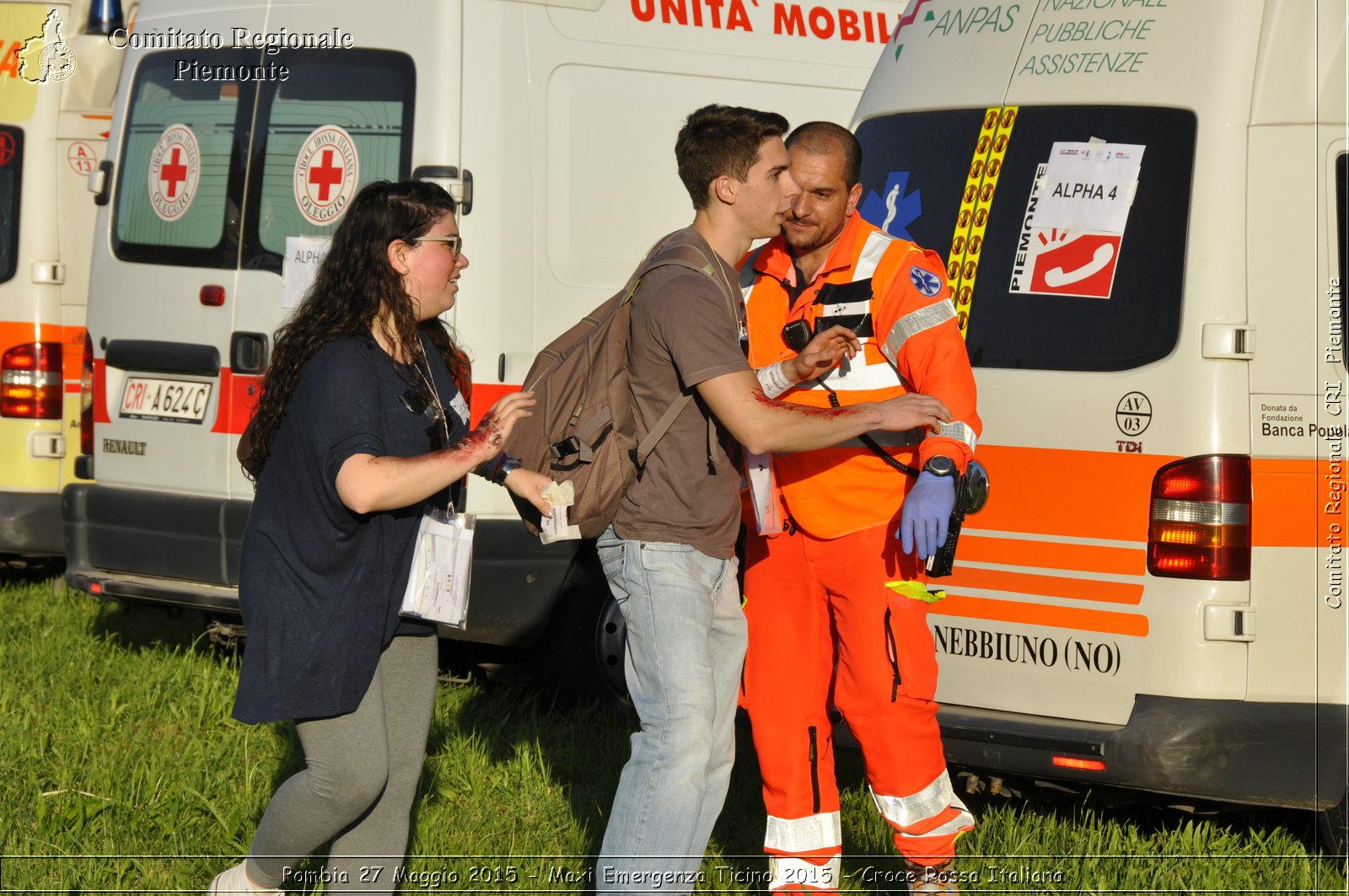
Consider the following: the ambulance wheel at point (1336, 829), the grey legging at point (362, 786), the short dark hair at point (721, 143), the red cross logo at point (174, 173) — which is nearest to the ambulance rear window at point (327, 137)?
the red cross logo at point (174, 173)

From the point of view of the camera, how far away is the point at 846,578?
438 cm

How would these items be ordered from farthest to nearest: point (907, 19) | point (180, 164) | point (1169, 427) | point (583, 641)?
point (180, 164) < point (583, 641) < point (907, 19) < point (1169, 427)

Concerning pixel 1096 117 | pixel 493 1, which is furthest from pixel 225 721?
pixel 1096 117

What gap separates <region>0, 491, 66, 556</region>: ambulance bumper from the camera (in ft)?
27.6

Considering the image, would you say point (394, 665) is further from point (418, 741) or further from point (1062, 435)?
point (1062, 435)

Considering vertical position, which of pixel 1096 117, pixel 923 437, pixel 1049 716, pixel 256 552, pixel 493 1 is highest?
pixel 493 1

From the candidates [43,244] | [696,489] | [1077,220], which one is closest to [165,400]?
[43,244]

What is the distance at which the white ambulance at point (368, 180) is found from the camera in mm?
6285

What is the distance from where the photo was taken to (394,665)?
4012 mm

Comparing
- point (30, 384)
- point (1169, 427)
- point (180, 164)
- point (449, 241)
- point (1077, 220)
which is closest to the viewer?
point (449, 241)

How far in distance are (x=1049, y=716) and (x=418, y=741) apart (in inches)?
71.7

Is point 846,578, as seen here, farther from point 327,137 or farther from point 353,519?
point 327,137

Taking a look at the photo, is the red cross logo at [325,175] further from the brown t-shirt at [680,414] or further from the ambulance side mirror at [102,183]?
the brown t-shirt at [680,414]

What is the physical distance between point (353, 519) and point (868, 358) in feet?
4.74
